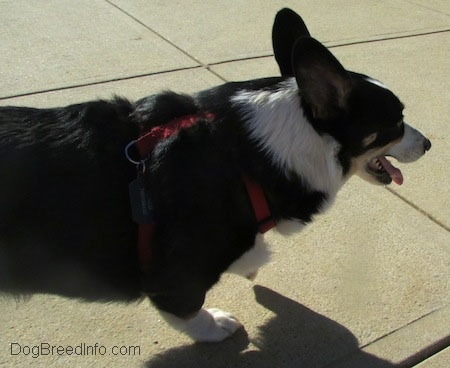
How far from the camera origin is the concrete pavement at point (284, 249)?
2.58 m

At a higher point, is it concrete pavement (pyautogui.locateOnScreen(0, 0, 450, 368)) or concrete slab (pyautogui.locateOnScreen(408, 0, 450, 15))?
concrete slab (pyautogui.locateOnScreen(408, 0, 450, 15))

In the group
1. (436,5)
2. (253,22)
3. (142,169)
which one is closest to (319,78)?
(142,169)

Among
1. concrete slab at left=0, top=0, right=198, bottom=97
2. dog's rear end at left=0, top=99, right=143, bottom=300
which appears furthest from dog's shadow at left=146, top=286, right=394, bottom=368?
concrete slab at left=0, top=0, right=198, bottom=97

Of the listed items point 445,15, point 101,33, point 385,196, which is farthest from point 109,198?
point 445,15

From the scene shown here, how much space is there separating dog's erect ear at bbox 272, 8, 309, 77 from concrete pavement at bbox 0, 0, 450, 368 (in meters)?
1.06

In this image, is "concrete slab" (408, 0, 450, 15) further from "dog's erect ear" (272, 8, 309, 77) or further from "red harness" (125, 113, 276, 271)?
"red harness" (125, 113, 276, 271)

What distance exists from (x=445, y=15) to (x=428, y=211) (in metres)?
4.41

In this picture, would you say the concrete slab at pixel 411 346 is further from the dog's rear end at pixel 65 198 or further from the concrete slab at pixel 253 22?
the concrete slab at pixel 253 22

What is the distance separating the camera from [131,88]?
465 cm

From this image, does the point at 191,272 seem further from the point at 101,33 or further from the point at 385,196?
the point at 101,33

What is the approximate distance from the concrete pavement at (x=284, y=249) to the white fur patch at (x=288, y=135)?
31.6 inches

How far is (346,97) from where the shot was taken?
7.46 ft

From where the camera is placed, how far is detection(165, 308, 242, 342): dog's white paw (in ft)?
8.29

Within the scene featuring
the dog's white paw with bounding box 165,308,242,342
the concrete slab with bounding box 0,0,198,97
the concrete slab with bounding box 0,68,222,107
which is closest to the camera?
the dog's white paw with bounding box 165,308,242,342
